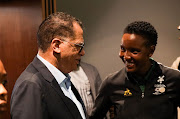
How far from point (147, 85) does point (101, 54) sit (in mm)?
1546

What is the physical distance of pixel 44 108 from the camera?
4.69 feet

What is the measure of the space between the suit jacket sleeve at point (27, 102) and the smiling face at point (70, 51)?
0.30 meters

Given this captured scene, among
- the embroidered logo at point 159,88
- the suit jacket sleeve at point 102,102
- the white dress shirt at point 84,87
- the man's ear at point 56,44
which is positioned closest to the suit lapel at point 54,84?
the man's ear at point 56,44

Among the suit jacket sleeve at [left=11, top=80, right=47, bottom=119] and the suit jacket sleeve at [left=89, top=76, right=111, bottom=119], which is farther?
the suit jacket sleeve at [left=89, top=76, right=111, bottom=119]

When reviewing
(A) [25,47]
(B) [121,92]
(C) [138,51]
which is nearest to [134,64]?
(C) [138,51]

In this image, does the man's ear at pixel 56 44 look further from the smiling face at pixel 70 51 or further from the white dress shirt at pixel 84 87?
the white dress shirt at pixel 84 87

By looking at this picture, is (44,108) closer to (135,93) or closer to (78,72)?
(135,93)

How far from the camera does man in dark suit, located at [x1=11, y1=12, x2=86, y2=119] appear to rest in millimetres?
1403

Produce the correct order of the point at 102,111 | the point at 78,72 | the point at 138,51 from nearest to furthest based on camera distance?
1. the point at 138,51
2. the point at 102,111
3. the point at 78,72

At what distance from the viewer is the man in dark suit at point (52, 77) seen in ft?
4.60

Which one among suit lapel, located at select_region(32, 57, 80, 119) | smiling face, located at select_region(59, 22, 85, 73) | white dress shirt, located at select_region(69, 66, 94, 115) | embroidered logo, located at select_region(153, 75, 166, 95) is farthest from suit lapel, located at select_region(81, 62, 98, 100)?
suit lapel, located at select_region(32, 57, 80, 119)

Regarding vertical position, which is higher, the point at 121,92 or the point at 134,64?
the point at 134,64

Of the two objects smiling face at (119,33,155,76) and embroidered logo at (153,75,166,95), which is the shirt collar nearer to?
smiling face at (119,33,155,76)

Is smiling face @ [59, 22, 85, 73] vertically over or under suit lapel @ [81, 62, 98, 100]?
over
